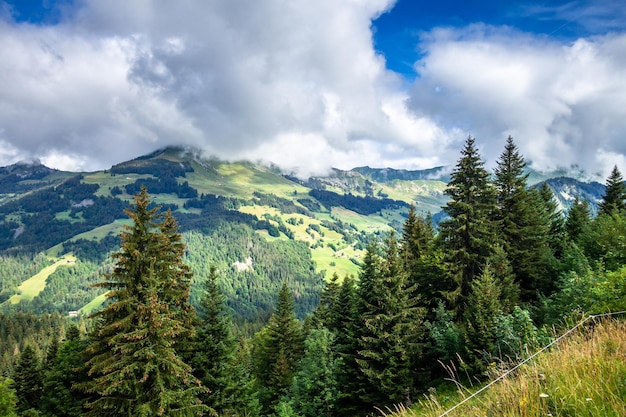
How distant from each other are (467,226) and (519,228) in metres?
9.51

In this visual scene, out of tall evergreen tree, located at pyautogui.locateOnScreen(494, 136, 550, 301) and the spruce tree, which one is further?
tall evergreen tree, located at pyautogui.locateOnScreen(494, 136, 550, 301)

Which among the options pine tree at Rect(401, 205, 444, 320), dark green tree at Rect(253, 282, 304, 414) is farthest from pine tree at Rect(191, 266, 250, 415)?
pine tree at Rect(401, 205, 444, 320)

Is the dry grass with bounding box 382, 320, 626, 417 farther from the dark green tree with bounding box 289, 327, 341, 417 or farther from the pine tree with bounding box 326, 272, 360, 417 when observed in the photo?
the dark green tree with bounding box 289, 327, 341, 417

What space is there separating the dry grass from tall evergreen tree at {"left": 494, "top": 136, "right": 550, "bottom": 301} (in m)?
32.5

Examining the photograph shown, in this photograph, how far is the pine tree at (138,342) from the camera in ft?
62.0

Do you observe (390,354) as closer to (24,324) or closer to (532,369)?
(532,369)

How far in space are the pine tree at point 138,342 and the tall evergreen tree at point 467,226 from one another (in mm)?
22363

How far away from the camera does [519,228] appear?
117 feet

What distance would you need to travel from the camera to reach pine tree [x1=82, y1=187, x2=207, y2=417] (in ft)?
62.0

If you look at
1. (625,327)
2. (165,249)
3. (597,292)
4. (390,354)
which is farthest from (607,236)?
(165,249)

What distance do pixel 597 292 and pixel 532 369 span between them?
14.7 m

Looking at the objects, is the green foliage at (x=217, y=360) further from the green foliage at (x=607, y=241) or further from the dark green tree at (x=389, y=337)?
the green foliage at (x=607, y=241)

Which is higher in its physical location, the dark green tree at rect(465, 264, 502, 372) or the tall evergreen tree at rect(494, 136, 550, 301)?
the tall evergreen tree at rect(494, 136, 550, 301)

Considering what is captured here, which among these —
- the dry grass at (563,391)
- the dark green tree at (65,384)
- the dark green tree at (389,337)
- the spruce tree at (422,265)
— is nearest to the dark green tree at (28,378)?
the dark green tree at (65,384)
